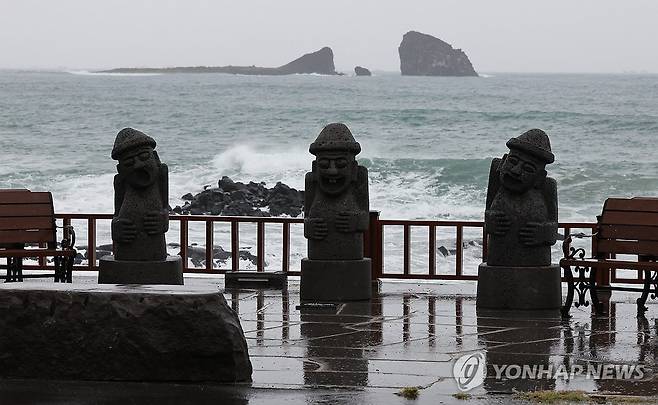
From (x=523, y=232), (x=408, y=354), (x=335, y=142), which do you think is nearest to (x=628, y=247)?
(x=523, y=232)

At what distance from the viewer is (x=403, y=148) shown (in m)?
52.1

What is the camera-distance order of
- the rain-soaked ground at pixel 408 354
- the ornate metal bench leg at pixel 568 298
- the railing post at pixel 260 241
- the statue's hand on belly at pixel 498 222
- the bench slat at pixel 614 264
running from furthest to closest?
1. the railing post at pixel 260 241
2. the statue's hand on belly at pixel 498 222
3. the ornate metal bench leg at pixel 568 298
4. the bench slat at pixel 614 264
5. the rain-soaked ground at pixel 408 354

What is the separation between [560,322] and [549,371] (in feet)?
8.97

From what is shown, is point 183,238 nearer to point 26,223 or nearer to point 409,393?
point 26,223

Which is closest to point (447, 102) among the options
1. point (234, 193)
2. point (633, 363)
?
point (234, 193)

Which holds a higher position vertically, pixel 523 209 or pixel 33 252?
pixel 523 209

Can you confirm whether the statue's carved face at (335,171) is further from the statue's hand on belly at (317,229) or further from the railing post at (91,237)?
the railing post at (91,237)

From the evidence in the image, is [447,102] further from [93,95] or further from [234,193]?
[234,193]

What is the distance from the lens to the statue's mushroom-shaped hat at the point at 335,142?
46.5ft

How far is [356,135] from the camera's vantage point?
5800cm

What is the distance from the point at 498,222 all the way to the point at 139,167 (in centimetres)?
400

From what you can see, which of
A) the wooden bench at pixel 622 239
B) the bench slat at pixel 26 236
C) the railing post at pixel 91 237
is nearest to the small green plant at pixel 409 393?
the wooden bench at pixel 622 239

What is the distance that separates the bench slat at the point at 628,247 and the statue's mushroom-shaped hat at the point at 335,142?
2.86 meters

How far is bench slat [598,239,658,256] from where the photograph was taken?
1341cm
